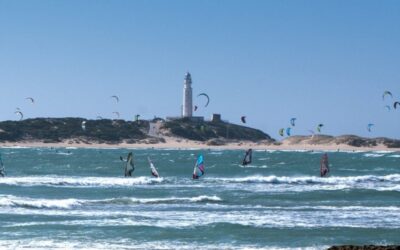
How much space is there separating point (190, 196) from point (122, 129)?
76.8 metres

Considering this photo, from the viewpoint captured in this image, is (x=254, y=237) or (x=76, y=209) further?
(x=76, y=209)

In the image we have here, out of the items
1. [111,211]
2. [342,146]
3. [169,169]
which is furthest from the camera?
[342,146]

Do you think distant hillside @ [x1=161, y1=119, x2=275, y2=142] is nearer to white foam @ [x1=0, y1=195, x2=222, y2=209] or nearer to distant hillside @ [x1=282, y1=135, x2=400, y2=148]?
distant hillside @ [x1=282, y1=135, x2=400, y2=148]

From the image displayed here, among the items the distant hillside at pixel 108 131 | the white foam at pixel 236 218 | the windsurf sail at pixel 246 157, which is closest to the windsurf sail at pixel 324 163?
the windsurf sail at pixel 246 157

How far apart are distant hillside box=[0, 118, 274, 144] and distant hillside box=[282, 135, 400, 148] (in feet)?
29.6

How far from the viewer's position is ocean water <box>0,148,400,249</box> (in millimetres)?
17453

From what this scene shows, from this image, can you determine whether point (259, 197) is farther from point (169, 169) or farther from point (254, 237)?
point (169, 169)

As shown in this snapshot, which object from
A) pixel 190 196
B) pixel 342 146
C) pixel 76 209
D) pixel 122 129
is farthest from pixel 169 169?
pixel 122 129

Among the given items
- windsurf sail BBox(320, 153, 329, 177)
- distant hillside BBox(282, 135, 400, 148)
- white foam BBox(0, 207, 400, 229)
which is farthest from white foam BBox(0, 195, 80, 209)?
distant hillside BBox(282, 135, 400, 148)

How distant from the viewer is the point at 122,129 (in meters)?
104

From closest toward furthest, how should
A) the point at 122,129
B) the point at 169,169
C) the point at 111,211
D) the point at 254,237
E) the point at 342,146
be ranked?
1. the point at 254,237
2. the point at 111,211
3. the point at 169,169
4. the point at 342,146
5. the point at 122,129

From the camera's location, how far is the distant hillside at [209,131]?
10029cm

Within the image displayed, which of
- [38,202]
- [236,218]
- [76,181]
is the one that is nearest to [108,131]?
[76,181]

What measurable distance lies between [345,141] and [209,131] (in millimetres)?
16863
